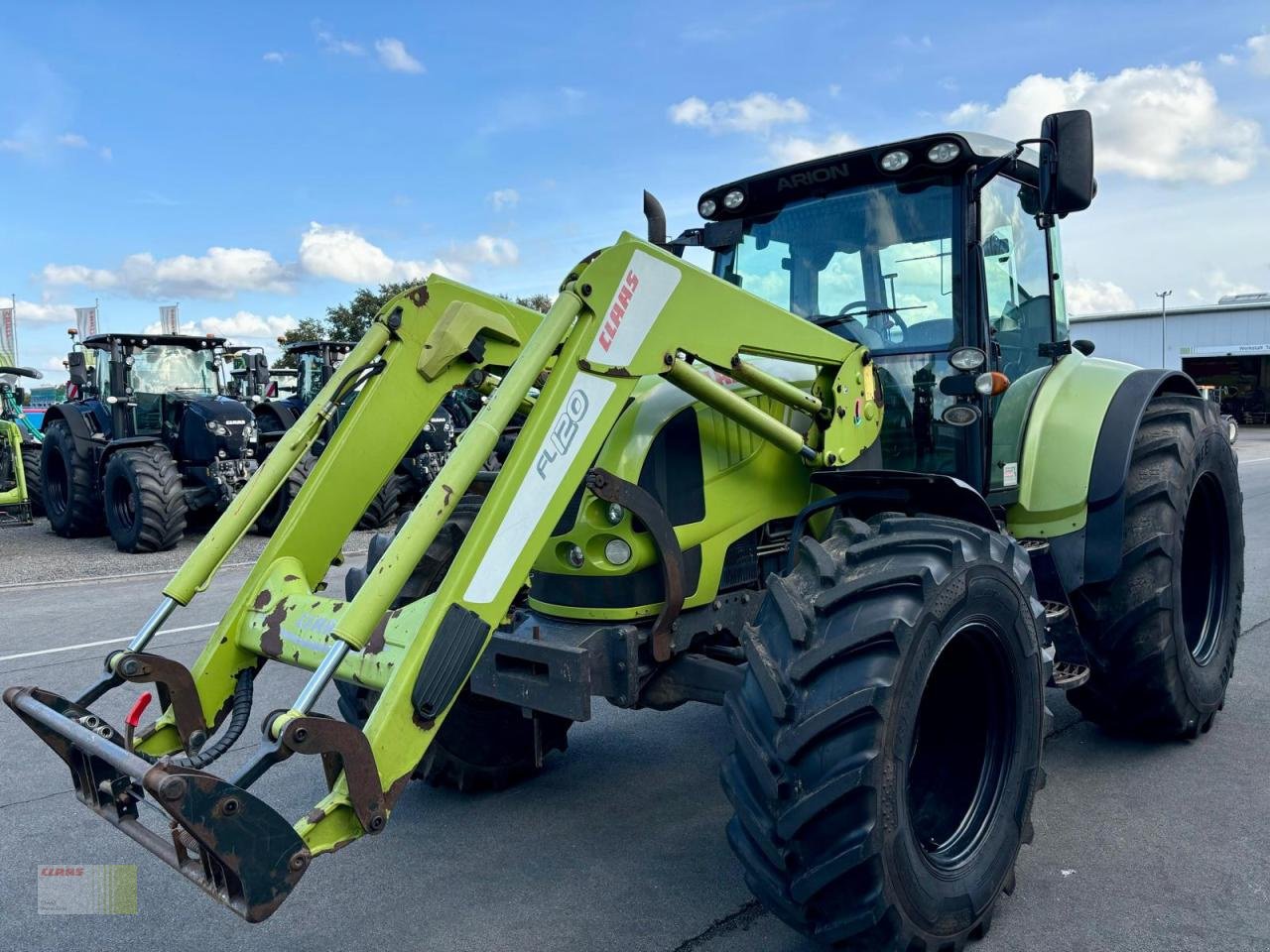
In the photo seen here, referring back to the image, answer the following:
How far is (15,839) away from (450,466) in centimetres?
271

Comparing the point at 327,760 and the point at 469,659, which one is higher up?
the point at 469,659

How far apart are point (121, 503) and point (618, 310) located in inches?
454

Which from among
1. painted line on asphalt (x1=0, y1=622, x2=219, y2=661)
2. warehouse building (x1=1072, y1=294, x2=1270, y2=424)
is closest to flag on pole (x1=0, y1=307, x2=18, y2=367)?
painted line on asphalt (x1=0, y1=622, x2=219, y2=661)

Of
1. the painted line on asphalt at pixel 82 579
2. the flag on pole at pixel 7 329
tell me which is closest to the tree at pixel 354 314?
the flag on pole at pixel 7 329

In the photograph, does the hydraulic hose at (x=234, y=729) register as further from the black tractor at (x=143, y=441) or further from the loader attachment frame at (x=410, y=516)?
the black tractor at (x=143, y=441)

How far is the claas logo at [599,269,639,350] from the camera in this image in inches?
120

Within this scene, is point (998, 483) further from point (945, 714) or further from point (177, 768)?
point (177, 768)

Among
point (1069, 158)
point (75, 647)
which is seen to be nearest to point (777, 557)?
point (1069, 158)

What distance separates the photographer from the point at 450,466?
2.78 m

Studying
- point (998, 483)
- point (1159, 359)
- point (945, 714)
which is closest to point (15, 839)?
point (945, 714)

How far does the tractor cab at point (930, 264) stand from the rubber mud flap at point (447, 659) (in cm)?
216

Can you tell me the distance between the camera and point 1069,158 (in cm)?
376

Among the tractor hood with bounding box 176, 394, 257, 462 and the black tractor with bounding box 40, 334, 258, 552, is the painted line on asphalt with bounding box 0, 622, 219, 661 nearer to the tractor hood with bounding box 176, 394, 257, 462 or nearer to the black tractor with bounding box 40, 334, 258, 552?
the black tractor with bounding box 40, 334, 258, 552

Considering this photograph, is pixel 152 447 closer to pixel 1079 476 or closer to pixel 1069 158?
pixel 1079 476
